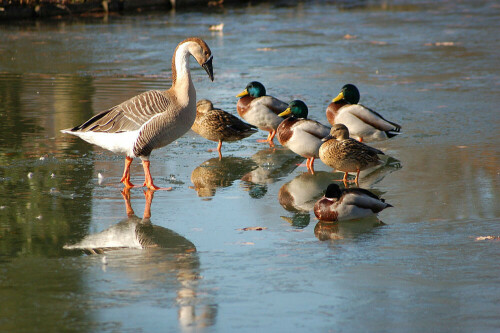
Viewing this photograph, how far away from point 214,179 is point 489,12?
17.8 m

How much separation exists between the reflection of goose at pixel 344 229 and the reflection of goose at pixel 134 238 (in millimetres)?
1071

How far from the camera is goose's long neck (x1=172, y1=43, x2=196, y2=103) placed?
7371 mm

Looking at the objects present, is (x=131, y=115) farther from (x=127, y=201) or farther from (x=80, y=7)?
(x=80, y=7)

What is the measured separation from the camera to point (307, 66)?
1483 centimetres

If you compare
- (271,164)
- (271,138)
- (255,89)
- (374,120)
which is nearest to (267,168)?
(271,164)

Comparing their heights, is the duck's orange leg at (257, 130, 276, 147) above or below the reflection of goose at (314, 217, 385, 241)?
below

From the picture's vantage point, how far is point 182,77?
7414mm

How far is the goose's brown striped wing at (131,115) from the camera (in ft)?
23.7

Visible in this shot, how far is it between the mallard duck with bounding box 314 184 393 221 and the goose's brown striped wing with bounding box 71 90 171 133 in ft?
6.46

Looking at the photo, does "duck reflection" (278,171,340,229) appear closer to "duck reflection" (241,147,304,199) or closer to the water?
the water

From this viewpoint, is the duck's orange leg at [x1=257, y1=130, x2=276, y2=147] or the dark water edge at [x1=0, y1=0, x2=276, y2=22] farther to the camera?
the dark water edge at [x1=0, y1=0, x2=276, y2=22]

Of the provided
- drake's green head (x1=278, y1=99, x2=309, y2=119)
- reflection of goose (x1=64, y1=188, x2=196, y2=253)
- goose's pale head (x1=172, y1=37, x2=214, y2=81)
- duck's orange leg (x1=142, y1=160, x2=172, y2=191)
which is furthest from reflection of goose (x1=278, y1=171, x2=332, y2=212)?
goose's pale head (x1=172, y1=37, x2=214, y2=81)

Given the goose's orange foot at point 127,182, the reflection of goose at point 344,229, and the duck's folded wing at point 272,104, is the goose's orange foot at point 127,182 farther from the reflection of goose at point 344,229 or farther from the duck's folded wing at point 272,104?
the duck's folded wing at point 272,104

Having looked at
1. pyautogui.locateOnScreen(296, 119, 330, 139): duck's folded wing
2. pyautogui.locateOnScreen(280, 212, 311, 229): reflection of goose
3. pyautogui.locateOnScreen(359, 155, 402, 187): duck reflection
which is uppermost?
pyautogui.locateOnScreen(296, 119, 330, 139): duck's folded wing
